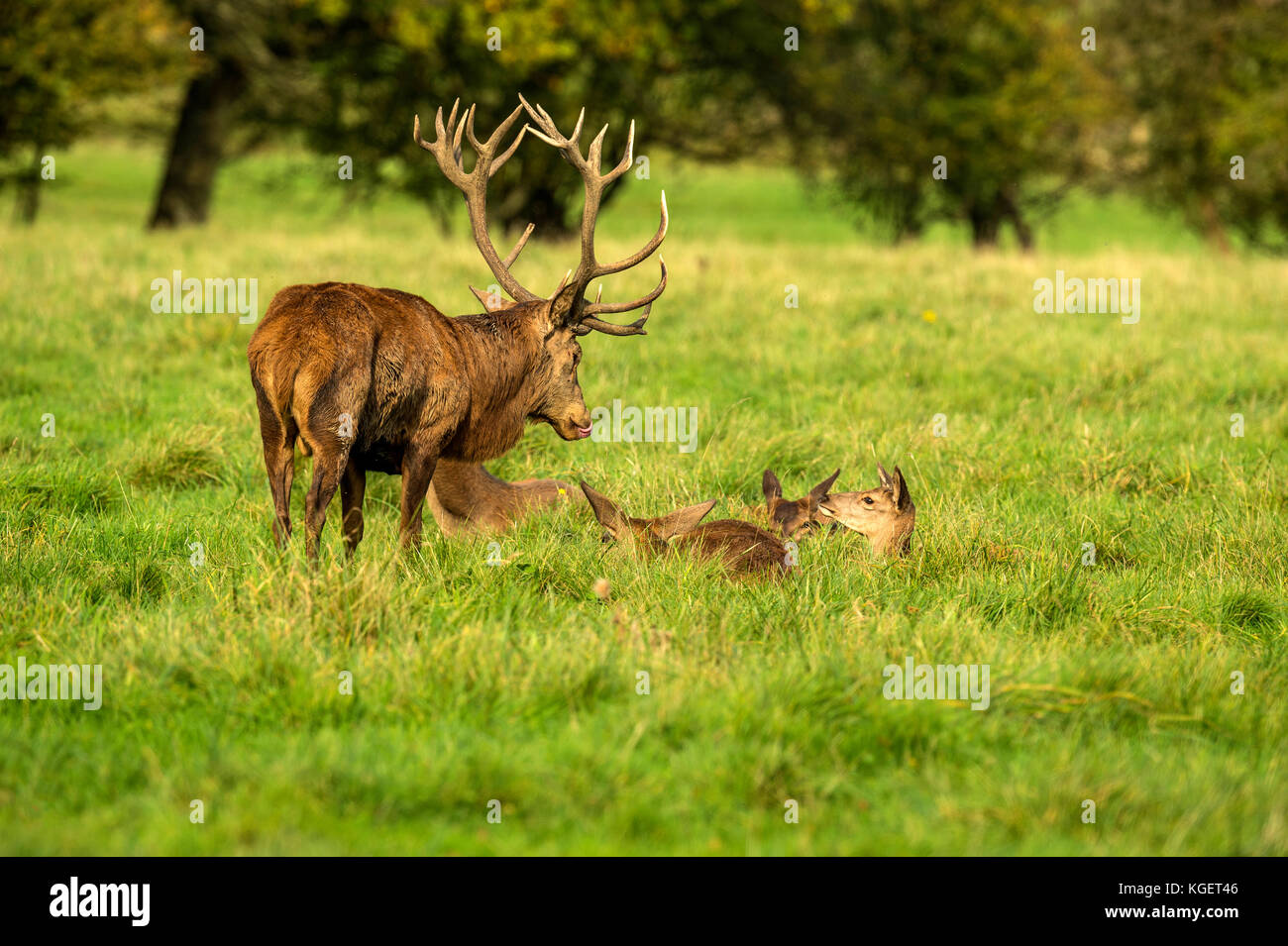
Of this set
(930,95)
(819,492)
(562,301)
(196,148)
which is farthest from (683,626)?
(930,95)

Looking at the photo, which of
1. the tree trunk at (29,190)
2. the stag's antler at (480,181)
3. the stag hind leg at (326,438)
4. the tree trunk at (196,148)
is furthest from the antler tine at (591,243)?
the tree trunk at (196,148)

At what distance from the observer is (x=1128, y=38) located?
23.6 metres

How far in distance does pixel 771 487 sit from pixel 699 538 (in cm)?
115

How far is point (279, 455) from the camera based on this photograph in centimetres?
521

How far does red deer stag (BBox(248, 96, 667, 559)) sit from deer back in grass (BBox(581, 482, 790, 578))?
79 cm

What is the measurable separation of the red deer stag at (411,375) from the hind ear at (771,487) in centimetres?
99

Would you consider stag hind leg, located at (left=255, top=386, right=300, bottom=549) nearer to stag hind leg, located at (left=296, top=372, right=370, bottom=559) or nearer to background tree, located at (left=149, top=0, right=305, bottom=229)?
stag hind leg, located at (left=296, top=372, right=370, bottom=559)

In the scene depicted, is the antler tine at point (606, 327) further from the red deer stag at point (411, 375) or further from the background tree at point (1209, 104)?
the background tree at point (1209, 104)

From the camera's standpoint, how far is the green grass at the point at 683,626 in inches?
140

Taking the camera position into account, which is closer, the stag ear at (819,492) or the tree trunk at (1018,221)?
the stag ear at (819,492)

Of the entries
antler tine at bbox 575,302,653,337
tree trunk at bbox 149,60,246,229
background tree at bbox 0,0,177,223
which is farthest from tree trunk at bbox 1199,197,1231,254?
antler tine at bbox 575,302,653,337

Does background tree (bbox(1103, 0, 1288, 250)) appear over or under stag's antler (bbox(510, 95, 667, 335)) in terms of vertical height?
over

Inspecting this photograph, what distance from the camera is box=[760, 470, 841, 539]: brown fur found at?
631 centimetres
